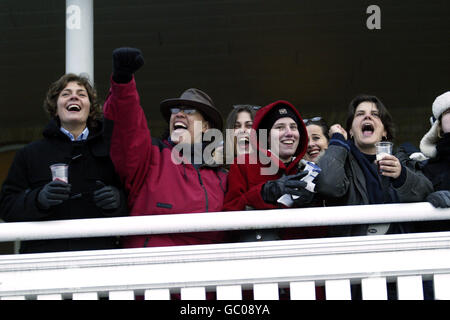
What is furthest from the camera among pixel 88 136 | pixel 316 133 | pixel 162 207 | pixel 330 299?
pixel 316 133

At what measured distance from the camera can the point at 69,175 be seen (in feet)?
10.2

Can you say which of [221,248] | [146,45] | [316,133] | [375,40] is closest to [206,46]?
[146,45]

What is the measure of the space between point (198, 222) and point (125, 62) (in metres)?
0.79

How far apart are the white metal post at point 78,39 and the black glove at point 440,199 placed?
2.68 m

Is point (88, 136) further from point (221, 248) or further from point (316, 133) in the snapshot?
point (316, 133)

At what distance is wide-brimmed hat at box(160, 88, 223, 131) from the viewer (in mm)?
3482

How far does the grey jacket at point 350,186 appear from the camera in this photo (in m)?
2.90

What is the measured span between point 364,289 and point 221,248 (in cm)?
62

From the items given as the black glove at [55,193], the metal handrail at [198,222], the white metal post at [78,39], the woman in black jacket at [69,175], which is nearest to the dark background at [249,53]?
the white metal post at [78,39]

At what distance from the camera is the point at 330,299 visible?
8.73 feet

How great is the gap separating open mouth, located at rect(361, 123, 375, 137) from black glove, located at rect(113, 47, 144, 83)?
1292 millimetres

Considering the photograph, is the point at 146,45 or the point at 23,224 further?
the point at 146,45

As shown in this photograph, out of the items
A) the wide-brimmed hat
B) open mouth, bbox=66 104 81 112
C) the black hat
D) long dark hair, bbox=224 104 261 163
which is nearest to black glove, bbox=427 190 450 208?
the black hat

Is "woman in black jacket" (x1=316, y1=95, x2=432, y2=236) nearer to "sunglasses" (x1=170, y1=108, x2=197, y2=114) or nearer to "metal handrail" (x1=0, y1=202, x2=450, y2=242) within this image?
"metal handrail" (x1=0, y1=202, x2=450, y2=242)
